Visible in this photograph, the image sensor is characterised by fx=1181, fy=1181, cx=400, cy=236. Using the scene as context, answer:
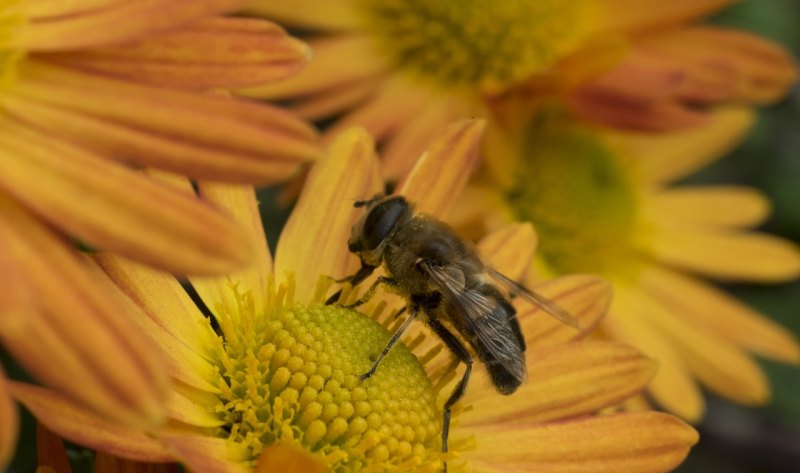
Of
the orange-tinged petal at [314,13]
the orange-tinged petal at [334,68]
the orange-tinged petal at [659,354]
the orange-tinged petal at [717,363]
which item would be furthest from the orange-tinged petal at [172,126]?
the orange-tinged petal at [717,363]

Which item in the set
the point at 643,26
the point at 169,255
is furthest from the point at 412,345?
the point at 643,26

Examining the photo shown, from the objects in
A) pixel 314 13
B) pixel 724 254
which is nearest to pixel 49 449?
pixel 314 13

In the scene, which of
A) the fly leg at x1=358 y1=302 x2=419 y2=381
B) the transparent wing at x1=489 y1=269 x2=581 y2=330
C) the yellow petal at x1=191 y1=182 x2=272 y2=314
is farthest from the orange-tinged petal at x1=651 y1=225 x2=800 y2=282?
the yellow petal at x1=191 y1=182 x2=272 y2=314

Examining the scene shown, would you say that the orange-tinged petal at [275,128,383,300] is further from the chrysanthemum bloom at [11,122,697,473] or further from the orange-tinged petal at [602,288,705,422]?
the orange-tinged petal at [602,288,705,422]

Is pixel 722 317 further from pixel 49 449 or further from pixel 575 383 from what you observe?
pixel 49 449

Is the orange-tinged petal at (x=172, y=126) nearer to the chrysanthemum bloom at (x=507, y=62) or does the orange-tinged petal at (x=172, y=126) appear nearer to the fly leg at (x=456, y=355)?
the fly leg at (x=456, y=355)

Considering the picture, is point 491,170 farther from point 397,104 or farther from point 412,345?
point 412,345
